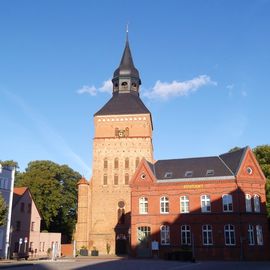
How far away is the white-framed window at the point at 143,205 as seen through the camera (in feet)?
154

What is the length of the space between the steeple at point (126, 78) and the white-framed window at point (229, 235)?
31803 mm

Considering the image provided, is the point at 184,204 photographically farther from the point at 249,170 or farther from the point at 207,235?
the point at 249,170

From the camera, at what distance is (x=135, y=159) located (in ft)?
200

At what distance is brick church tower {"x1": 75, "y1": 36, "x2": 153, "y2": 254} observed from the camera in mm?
58000

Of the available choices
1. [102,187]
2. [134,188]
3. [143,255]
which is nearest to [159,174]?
[134,188]

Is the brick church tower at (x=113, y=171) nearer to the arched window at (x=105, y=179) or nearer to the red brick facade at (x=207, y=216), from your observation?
the arched window at (x=105, y=179)

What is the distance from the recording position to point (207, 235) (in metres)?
43.7

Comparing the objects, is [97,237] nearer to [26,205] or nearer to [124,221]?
[124,221]

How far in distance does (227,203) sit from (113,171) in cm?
2154

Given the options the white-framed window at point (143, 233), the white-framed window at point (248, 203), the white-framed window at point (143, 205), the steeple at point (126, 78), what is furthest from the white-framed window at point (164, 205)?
the steeple at point (126, 78)

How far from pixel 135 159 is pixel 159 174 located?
12.4 m

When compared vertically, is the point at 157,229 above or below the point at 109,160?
below

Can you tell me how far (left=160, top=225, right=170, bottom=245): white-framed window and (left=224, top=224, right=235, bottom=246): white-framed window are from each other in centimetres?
633

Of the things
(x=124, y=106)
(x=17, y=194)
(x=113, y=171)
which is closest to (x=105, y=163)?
(x=113, y=171)
